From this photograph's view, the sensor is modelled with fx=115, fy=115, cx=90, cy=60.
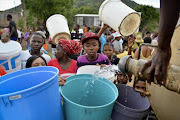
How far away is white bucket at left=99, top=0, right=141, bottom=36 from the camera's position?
6.93 ft

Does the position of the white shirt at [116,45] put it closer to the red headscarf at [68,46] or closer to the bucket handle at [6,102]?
the red headscarf at [68,46]

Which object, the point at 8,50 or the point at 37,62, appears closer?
the point at 37,62

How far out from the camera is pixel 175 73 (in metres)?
0.67

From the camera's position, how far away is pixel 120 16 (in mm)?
2115

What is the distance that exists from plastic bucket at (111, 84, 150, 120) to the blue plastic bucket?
0.55 meters

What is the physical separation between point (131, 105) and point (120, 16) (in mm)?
1518

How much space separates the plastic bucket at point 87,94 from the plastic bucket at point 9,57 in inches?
60.7

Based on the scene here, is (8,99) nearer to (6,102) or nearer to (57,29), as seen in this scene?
(6,102)

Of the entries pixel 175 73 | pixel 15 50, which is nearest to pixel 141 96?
pixel 175 73

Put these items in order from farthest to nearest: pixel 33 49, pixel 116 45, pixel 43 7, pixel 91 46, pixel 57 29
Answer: pixel 43 7
pixel 116 45
pixel 57 29
pixel 33 49
pixel 91 46

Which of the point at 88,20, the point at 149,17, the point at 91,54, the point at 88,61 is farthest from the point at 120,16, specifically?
the point at 149,17

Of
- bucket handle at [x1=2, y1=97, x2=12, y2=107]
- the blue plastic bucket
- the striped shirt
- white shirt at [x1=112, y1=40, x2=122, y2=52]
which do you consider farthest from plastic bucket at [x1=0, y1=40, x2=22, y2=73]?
white shirt at [x1=112, y1=40, x2=122, y2=52]

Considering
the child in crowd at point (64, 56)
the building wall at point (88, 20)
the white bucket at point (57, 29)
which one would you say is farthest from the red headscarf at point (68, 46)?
the building wall at point (88, 20)

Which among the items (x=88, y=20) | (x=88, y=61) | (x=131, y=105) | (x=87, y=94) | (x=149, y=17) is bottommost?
(x=131, y=105)
